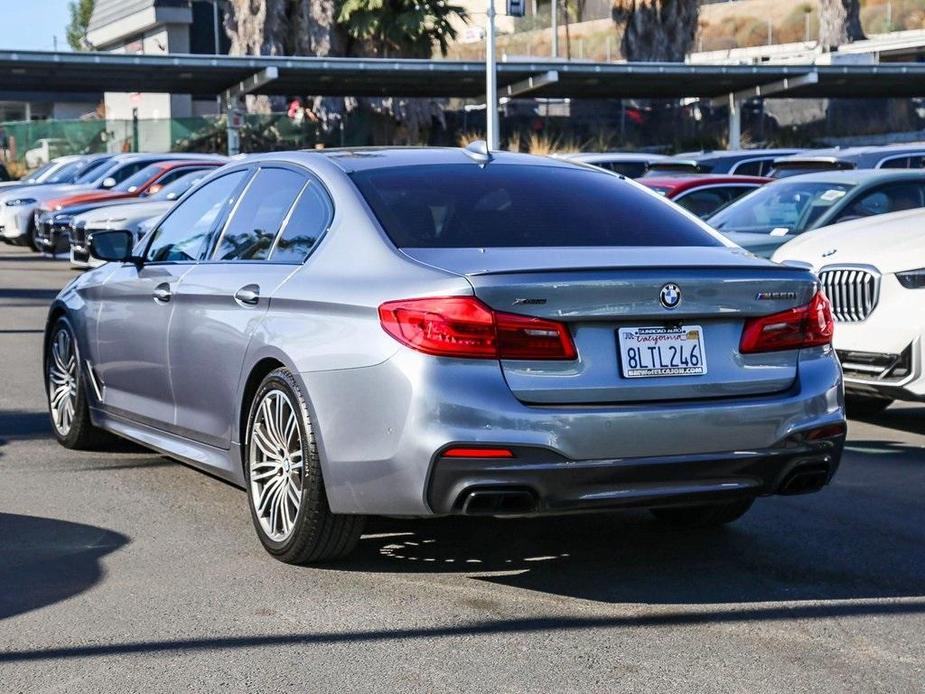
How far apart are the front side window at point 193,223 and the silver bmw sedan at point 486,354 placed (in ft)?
0.97

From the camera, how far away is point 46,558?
598cm

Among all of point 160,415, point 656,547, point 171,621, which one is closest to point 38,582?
point 171,621

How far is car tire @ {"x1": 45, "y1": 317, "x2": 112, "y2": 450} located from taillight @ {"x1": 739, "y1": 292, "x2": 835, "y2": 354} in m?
3.82

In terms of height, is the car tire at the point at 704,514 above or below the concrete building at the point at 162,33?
below

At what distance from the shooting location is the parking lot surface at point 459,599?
462 cm

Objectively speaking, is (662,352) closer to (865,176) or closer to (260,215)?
(260,215)

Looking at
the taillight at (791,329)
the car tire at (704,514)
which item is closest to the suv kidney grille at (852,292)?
the car tire at (704,514)

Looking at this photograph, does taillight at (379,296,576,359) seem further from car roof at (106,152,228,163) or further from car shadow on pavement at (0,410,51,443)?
car roof at (106,152,228,163)

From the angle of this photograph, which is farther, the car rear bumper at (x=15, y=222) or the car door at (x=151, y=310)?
the car rear bumper at (x=15, y=222)

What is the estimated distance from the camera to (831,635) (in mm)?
4996

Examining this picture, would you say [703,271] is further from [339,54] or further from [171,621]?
[339,54]

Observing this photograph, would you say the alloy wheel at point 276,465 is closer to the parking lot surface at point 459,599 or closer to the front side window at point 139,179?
the parking lot surface at point 459,599

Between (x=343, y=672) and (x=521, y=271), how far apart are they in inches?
57.3

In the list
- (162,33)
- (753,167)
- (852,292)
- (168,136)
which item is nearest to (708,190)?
(753,167)
